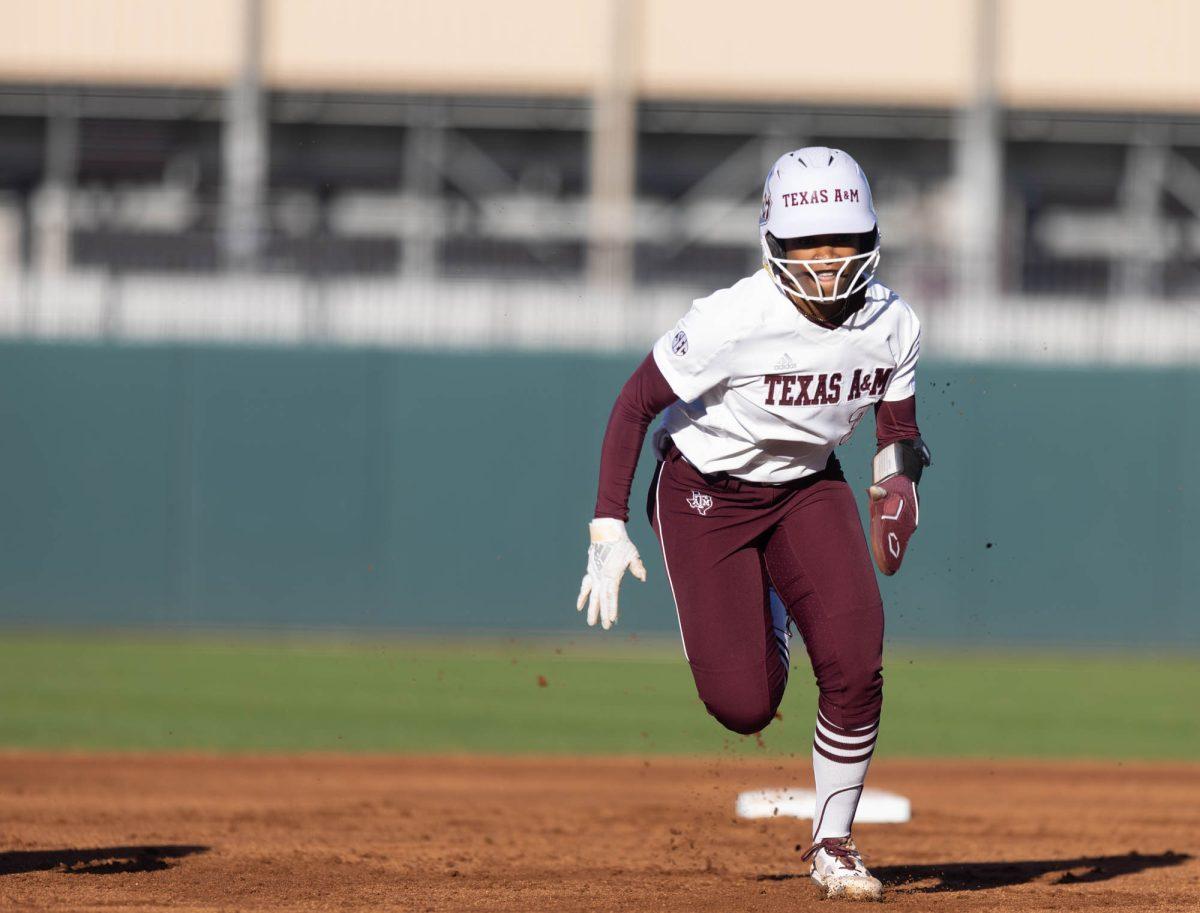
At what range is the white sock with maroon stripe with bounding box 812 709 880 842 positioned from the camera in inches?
245

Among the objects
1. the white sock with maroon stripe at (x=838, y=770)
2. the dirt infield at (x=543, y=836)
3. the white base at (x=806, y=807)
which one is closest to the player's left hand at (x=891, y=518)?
the white sock with maroon stripe at (x=838, y=770)

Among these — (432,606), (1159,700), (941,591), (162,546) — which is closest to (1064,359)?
(941,591)

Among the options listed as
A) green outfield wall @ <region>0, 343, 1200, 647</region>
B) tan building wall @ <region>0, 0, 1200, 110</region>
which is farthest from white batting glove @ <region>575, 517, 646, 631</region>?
tan building wall @ <region>0, 0, 1200, 110</region>

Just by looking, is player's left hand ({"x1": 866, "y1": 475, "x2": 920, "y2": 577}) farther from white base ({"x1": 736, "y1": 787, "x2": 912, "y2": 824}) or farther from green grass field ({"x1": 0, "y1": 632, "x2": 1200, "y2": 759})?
green grass field ({"x1": 0, "y1": 632, "x2": 1200, "y2": 759})

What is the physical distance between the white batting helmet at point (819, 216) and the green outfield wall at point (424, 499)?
10712 millimetres

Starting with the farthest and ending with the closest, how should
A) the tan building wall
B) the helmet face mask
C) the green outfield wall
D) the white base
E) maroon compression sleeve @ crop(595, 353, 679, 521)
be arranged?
the tan building wall, the green outfield wall, the white base, maroon compression sleeve @ crop(595, 353, 679, 521), the helmet face mask

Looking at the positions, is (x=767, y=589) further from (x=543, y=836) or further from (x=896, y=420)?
(x=543, y=836)

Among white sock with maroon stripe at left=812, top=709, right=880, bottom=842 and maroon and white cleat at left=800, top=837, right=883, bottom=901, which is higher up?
white sock with maroon stripe at left=812, top=709, right=880, bottom=842

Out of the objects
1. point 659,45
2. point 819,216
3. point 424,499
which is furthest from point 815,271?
point 659,45

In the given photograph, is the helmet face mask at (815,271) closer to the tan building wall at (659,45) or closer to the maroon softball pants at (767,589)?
the maroon softball pants at (767,589)

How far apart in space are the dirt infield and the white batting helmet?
2063 millimetres

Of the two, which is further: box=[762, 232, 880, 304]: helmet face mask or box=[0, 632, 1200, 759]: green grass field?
box=[0, 632, 1200, 759]: green grass field

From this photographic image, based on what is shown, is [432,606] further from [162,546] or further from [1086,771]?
[1086,771]

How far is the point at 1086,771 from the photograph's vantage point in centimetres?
1056
